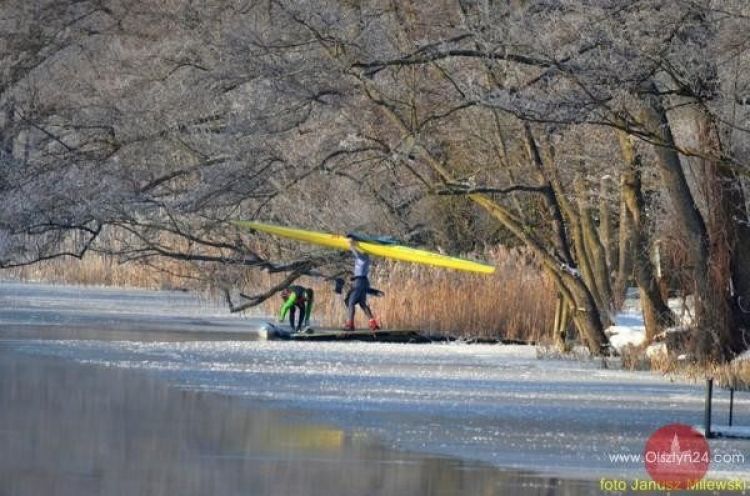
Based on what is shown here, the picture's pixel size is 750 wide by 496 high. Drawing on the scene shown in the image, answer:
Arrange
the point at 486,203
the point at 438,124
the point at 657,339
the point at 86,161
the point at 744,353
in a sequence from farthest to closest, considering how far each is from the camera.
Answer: the point at 86,161, the point at 438,124, the point at 486,203, the point at 657,339, the point at 744,353

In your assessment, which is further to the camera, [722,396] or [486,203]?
[486,203]

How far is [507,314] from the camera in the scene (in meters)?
27.6

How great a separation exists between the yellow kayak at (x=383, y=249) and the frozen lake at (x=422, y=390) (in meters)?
1.50

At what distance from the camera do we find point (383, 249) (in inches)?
1086

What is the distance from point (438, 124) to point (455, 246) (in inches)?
165

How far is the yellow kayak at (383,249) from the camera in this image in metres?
27.2

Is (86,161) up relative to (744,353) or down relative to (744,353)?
up

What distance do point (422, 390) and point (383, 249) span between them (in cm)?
912

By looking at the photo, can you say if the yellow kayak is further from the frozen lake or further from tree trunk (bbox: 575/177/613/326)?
tree trunk (bbox: 575/177/613/326)

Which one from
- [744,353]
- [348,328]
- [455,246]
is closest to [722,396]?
[744,353]

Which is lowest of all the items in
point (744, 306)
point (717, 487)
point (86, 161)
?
point (717, 487)

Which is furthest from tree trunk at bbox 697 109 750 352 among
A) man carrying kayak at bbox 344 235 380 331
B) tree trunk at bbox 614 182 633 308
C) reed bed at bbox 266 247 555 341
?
man carrying kayak at bbox 344 235 380 331

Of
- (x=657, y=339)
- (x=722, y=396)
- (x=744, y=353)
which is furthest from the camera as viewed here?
(x=657, y=339)

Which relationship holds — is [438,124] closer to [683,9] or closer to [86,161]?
[86,161]
